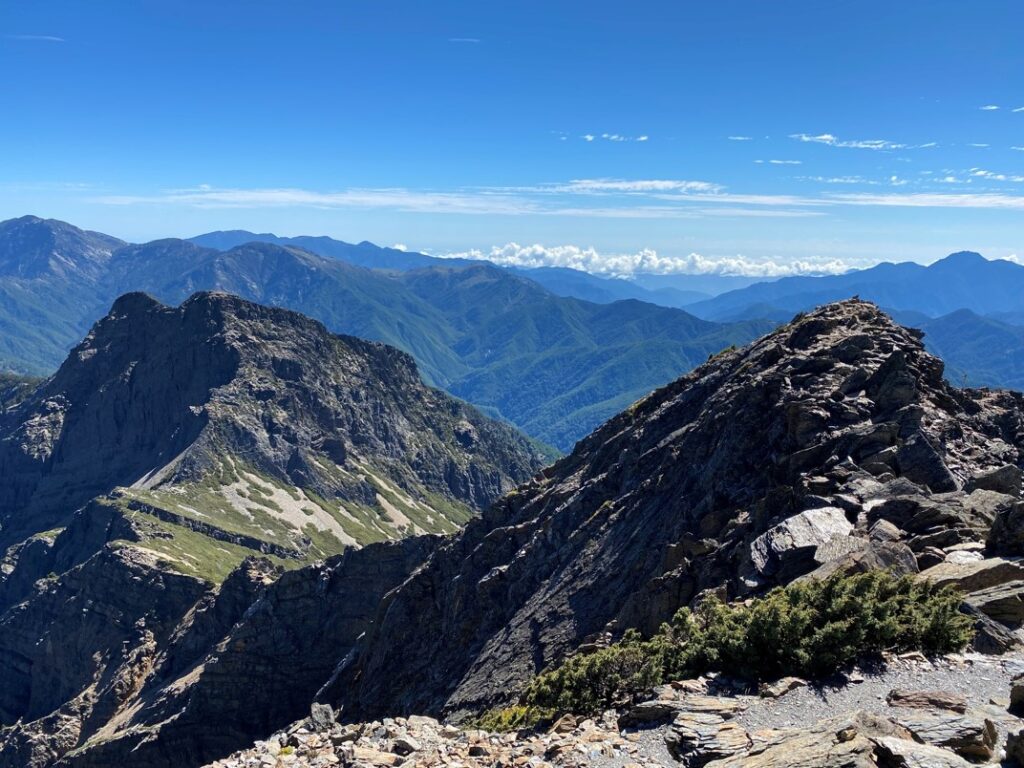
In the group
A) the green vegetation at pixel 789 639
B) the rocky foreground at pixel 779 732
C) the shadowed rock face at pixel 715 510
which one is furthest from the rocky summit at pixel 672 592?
the green vegetation at pixel 789 639

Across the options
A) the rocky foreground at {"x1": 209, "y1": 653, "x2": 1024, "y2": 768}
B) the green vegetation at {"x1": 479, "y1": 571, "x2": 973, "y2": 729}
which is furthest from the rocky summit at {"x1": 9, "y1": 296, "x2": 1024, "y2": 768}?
the green vegetation at {"x1": 479, "y1": 571, "x2": 973, "y2": 729}

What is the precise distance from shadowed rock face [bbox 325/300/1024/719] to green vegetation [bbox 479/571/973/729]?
5182 mm

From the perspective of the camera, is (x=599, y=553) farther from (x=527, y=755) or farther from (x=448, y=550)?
(x=527, y=755)

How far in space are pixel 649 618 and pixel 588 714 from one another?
16.9 meters

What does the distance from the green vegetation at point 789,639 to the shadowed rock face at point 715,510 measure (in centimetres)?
518

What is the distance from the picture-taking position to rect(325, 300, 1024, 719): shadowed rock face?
4562 cm

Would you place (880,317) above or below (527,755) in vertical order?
above

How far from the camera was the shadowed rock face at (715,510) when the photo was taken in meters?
45.6

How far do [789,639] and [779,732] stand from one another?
18.8ft

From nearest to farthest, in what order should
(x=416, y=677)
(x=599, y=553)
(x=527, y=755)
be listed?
(x=527, y=755) < (x=599, y=553) < (x=416, y=677)

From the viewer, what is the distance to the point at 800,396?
206 feet

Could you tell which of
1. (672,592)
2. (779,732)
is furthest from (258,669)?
(779,732)

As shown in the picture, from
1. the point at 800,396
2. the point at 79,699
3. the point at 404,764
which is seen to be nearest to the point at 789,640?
the point at 404,764

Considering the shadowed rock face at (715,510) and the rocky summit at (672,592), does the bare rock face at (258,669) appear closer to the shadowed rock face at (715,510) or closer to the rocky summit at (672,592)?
the rocky summit at (672,592)
